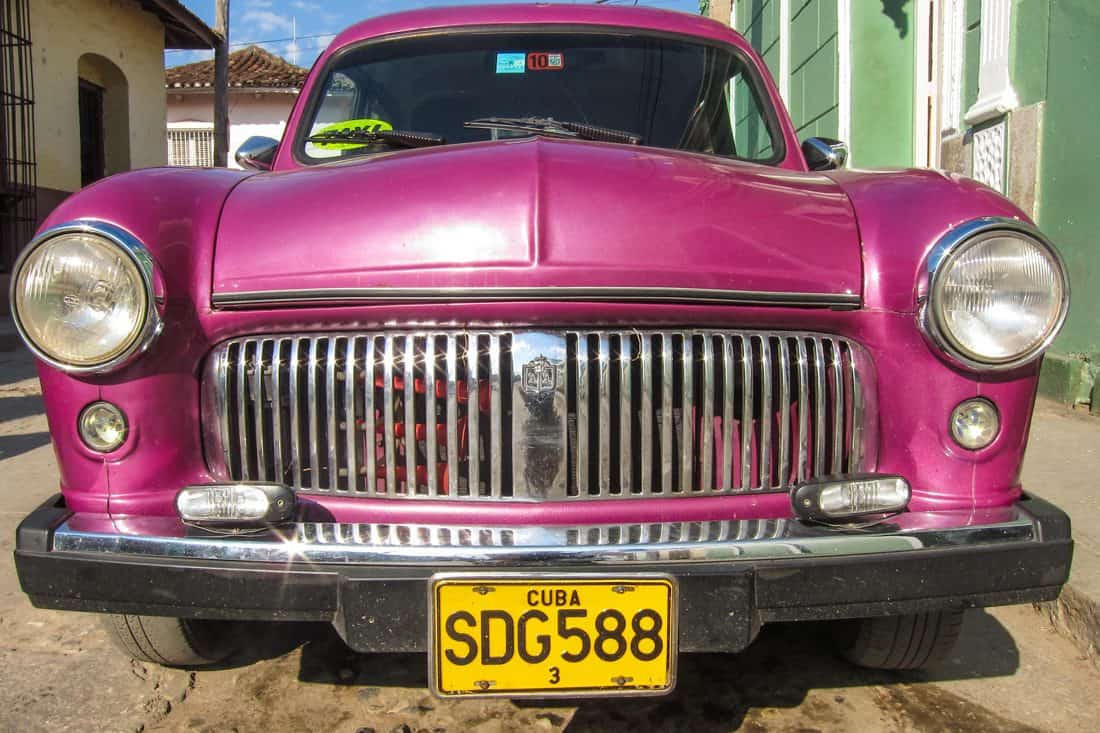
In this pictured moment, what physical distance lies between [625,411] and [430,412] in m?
0.37

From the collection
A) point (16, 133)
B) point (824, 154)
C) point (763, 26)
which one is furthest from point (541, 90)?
point (763, 26)

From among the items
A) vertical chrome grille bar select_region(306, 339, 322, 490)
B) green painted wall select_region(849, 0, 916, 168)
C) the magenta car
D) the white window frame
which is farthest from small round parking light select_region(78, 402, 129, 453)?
the white window frame

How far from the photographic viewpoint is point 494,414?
1.80 metres

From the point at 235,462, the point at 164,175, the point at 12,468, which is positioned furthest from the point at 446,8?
the point at 12,468

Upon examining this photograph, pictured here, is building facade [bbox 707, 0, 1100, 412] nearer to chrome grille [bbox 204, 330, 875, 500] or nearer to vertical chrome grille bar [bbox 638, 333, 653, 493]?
chrome grille [bbox 204, 330, 875, 500]

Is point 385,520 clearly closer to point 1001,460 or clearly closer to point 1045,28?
point 1001,460

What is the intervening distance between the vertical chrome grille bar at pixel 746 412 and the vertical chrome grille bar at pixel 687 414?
10 centimetres

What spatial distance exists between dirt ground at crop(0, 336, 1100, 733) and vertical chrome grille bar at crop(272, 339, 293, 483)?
0.65 meters

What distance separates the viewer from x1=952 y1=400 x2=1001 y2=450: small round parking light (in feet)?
6.31

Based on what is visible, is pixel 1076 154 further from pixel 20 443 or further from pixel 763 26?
pixel 763 26

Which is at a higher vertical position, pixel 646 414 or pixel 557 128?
pixel 557 128

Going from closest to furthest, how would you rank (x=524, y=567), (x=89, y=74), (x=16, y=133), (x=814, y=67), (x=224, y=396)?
(x=524, y=567), (x=224, y=396), (x=814, y=67), (x=16, y=133), (x=89, y=74)

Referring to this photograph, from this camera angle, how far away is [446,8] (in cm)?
314

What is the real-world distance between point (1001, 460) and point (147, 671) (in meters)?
2.09
